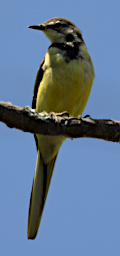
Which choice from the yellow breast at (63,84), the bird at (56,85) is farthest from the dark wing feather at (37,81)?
the yellow breast at (63,84)

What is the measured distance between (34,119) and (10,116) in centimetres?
26

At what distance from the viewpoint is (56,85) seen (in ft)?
16.4

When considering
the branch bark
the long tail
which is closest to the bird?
the long tail

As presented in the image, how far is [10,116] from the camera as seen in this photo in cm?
364

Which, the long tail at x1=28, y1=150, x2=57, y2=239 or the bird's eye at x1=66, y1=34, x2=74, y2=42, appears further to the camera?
the bird's eye at x1=66, y1=34, x2=74, y2=42

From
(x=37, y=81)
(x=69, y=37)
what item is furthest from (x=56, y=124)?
(x=69, y=37)

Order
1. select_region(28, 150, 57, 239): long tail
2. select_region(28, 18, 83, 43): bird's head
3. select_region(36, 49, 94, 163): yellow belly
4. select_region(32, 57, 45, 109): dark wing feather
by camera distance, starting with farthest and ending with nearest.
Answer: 1. select_region(28, 18, 83, 43): bird's head
2. select_region(32, 57, 45, 109): dark wing feather
3. select_region(28, 150, 57, 239): long tail
4. select_region(36, 49, 94, 163): yellow belly

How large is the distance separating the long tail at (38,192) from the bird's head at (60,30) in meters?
1.72

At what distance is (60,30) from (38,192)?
2362 millimetres

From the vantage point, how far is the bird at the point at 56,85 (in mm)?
5027

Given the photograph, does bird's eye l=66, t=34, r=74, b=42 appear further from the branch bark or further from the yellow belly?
the branch bark

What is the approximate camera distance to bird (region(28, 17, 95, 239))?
5.03 metres

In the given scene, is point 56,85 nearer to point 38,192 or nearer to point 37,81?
point 37,81

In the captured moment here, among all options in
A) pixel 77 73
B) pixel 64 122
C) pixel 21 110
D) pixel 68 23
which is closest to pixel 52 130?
pixel 64 122
